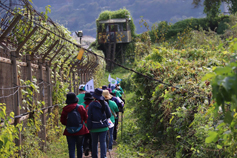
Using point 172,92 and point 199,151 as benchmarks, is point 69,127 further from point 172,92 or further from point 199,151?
point 199,151

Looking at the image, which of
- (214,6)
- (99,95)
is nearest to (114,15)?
(214,6)

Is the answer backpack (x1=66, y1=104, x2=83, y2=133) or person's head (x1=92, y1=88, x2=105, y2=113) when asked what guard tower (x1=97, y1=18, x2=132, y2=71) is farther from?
backpack (x1=66, y1=104, x2=83, y2=133)

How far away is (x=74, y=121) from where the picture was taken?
22.1 feet

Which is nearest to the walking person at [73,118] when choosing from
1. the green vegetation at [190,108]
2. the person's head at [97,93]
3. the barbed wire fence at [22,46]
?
the person's head at [97,93]

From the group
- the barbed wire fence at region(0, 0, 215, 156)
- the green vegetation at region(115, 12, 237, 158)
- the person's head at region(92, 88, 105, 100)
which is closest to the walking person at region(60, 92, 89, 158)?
the person's head at region(92, 88, 105, 100)

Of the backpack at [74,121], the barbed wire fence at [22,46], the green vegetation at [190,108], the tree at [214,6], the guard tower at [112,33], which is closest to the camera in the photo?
the green vegetation at [190,108]

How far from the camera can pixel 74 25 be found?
199000mm

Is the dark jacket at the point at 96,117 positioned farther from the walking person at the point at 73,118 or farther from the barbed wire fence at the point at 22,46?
the barbed wire fence at the point at 22,46

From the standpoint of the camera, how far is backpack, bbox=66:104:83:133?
6.73 meters

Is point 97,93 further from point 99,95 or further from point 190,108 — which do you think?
point 190,108

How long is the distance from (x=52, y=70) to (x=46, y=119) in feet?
5.99

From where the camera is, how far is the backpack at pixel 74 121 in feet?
22.1

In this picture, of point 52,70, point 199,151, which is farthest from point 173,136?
point 52,70

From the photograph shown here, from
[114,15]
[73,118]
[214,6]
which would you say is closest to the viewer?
[73,118]
